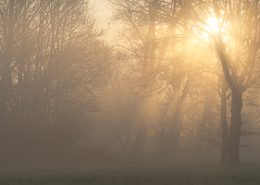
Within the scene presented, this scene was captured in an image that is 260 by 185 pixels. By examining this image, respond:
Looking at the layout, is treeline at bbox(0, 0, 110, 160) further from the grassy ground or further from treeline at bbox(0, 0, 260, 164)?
the grassy ground

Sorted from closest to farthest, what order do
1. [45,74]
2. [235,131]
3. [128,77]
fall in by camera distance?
[235,131], [45,74], [128,77]

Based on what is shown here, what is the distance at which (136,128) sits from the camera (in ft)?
145

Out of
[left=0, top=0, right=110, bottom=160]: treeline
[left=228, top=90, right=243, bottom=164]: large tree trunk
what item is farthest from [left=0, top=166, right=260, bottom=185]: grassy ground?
[left=0, top=0, right=110, bottom=160]: treeline

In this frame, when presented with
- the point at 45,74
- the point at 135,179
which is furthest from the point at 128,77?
the point at 135,179

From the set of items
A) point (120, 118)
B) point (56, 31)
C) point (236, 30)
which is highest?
point (56, 31)

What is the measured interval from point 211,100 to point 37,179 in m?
26.0

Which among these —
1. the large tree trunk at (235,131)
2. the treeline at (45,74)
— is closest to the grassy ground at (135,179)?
the large tree trunk at (235,131)

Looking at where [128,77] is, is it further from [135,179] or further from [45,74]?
[135,179]

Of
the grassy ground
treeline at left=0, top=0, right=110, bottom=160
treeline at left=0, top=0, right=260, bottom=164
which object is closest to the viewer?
the grassy ground

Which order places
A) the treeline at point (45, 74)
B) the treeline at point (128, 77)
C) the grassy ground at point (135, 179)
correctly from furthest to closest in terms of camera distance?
1. the treeline at point (45, 74)
2. the treeline at point (128, 77)
3. the grassy ground at point (135, 179)

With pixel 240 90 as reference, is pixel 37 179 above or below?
below

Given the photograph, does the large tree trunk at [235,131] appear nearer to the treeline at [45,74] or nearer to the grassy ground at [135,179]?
the grassy ground at [135,179]

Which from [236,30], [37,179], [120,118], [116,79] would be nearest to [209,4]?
[236,30]

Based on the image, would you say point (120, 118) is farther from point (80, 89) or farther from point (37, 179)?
point (37, 179)
